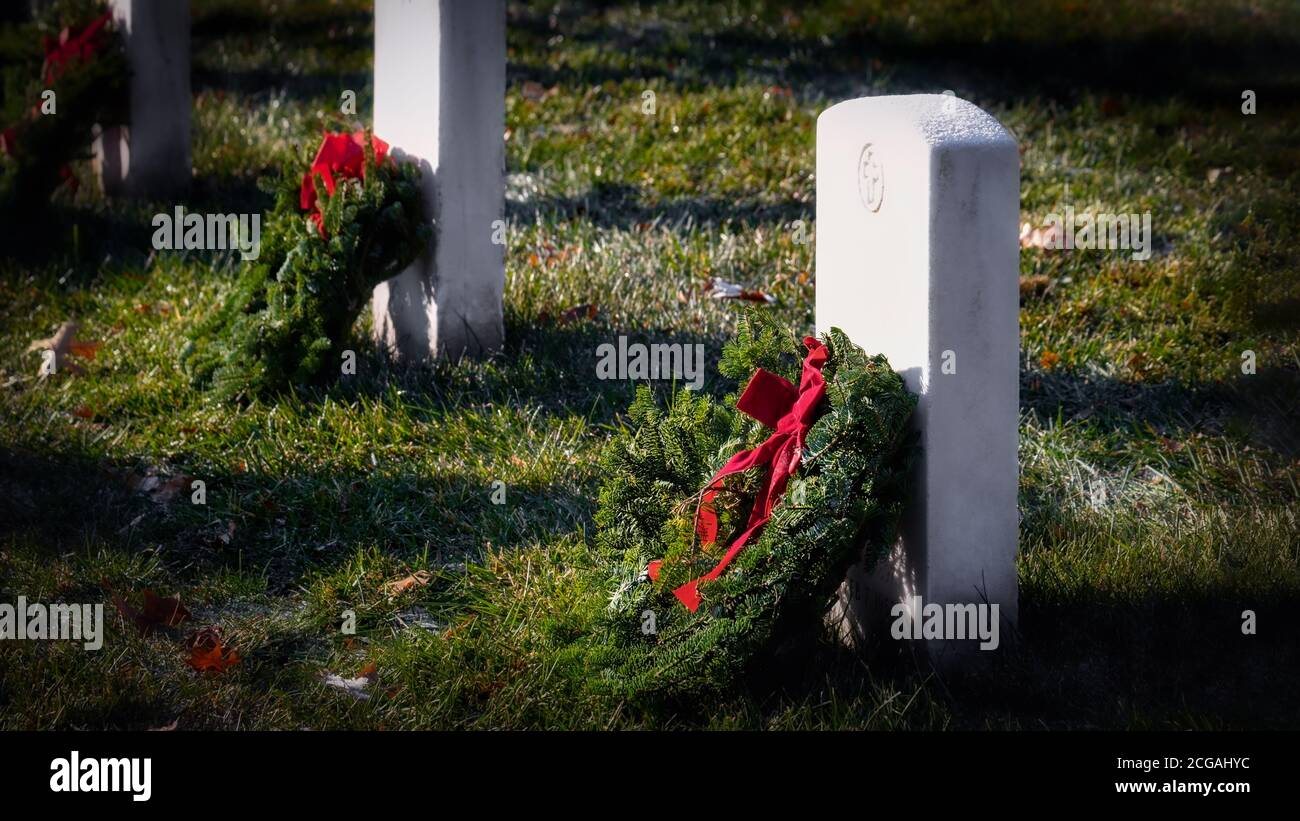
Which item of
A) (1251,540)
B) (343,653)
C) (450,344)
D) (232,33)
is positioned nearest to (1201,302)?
(1251,540)

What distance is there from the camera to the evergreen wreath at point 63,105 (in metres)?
6.88

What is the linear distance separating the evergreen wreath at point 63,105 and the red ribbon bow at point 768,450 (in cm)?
539

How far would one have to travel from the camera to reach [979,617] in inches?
119

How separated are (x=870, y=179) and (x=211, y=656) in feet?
6.90

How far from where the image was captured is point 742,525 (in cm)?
311

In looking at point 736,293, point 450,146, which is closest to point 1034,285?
point 736,293

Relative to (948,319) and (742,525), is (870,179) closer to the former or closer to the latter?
(948,319)

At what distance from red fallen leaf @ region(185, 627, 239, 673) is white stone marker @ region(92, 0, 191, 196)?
4803 mm

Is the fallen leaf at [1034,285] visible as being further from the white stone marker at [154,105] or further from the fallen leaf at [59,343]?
the white stone marker at [154,105]

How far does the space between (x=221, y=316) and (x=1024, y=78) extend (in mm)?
6106

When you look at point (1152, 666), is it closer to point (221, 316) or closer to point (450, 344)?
point (450, 344)

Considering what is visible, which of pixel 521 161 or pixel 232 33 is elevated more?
pixel 232 33

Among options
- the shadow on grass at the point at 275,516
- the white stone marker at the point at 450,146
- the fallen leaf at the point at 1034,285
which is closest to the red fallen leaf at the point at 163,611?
the shadow on grass at the point at 275,516

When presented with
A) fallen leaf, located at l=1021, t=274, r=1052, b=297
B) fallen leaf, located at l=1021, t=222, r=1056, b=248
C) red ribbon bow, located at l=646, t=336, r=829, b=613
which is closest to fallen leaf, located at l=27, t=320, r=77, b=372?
red ribbon bow, located at l=646, t=336, r=829, b=613
